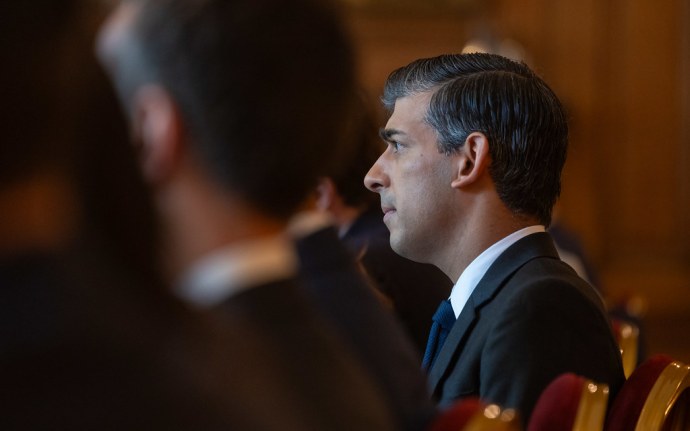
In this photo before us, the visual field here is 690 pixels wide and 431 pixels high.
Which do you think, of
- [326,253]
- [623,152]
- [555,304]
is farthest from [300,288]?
[623,152]

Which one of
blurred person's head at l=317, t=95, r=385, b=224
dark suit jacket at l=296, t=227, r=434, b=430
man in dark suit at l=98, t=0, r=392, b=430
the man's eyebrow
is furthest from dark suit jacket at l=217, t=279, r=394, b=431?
blurred person's head at l=317, t=95, r=385, b=224

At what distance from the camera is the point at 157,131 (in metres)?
0.99

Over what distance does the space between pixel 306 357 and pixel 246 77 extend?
27cm

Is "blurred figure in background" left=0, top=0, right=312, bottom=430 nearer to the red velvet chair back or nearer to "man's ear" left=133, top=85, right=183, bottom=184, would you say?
"man's ear" left=133, top=85, right=183, bottom=184

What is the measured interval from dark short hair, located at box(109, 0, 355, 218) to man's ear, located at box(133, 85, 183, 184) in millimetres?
10

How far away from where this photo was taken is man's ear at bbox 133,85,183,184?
0.98 metres

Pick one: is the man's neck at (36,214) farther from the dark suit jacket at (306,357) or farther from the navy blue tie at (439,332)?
the navy blue tie at (439,332)

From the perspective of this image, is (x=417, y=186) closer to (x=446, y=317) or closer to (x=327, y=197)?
(x=446, y=317)

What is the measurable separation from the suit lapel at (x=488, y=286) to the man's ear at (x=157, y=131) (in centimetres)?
115

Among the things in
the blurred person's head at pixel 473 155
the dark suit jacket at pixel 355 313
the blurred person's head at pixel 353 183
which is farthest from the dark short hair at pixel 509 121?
the blurred person's head at pixel 353 183

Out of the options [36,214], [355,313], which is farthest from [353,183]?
[36,214]

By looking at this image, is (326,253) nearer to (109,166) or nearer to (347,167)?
(109,166)

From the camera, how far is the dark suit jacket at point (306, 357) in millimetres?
984

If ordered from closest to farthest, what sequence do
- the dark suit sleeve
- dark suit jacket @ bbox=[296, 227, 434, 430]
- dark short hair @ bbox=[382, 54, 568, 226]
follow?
dark suit jacket @ bbox=[296, 227, 434, 430]
the dark suit sleeve
dark short hair @ bbox=[382, 54, 568, 226]
